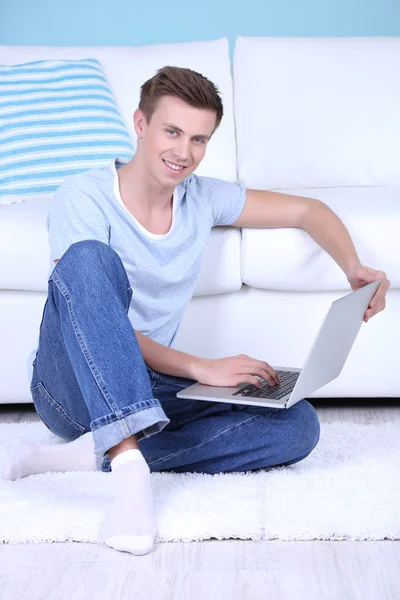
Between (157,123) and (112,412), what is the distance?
0.56 m

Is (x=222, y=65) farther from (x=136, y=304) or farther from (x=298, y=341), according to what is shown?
(x=136, y=304)

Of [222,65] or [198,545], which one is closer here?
[198,545]

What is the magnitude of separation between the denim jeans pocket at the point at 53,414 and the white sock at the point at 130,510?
11.5 inches

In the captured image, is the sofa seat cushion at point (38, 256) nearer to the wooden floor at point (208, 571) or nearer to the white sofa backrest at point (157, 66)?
the white sofa backrest at point (157, 66)

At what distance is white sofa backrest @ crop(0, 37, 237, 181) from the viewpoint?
2.64m

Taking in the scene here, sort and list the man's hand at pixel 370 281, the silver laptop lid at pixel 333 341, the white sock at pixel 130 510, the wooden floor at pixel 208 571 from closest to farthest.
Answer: the wooden floor at pixel 208 571, the white sock at pixel 130 510, the silver laptop lid at pixel 333 341, the man's hand at pixel 370 281

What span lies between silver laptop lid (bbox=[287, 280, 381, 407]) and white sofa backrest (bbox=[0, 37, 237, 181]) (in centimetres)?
103

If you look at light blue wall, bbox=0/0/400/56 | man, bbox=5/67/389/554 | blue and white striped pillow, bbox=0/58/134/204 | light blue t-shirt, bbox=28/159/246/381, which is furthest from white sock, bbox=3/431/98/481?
light blue wall, bbox=0/0/400/56

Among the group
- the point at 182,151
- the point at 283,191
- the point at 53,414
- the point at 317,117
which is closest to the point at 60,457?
the point at 53,414

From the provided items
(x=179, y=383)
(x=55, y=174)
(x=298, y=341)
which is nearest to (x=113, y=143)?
(x=55, y=174)

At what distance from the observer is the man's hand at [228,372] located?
162 centimetres

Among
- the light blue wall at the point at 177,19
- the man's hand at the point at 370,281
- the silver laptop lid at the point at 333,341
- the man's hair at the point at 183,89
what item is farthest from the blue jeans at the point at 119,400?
the light blue wall at the point at 177,19

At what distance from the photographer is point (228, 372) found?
163 cm

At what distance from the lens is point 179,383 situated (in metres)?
1.72
